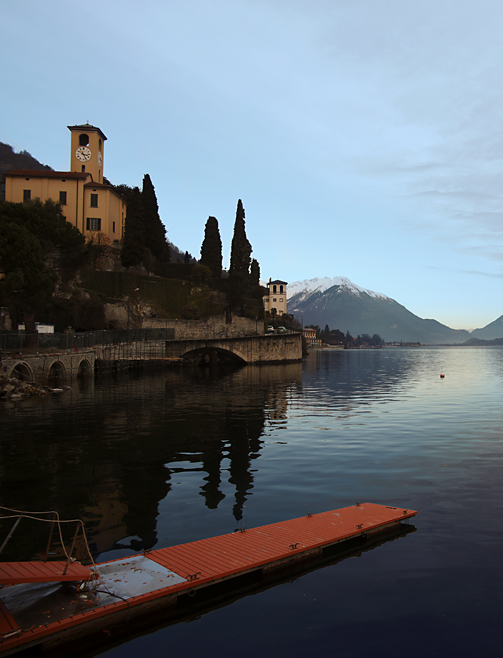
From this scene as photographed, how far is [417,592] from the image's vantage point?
8.40 m

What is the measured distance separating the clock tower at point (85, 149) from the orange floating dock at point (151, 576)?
3153 inches

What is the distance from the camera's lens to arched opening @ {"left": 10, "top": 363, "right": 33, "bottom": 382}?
130 feet

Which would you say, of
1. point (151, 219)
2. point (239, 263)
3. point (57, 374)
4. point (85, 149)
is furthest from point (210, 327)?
point (57, 374)

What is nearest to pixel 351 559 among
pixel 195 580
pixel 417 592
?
pixel 417 592

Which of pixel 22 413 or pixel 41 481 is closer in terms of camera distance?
pixel 41 481

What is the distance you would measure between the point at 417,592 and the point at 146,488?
8.12 meters

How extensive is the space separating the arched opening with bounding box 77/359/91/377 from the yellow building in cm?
2904

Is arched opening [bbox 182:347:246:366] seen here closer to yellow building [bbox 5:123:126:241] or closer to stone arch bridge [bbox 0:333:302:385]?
stone arch bridge [bbox 0:333:302:385]

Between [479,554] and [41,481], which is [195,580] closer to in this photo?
[479,554]

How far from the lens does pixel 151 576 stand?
8.27m

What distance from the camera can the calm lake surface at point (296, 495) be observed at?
733 centimetres

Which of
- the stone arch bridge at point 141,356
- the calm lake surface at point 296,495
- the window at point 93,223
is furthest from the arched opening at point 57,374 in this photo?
the window at point 93,223

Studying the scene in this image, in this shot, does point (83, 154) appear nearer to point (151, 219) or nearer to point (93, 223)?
point (93, 223)

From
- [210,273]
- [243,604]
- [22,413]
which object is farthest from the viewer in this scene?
[210,273]
